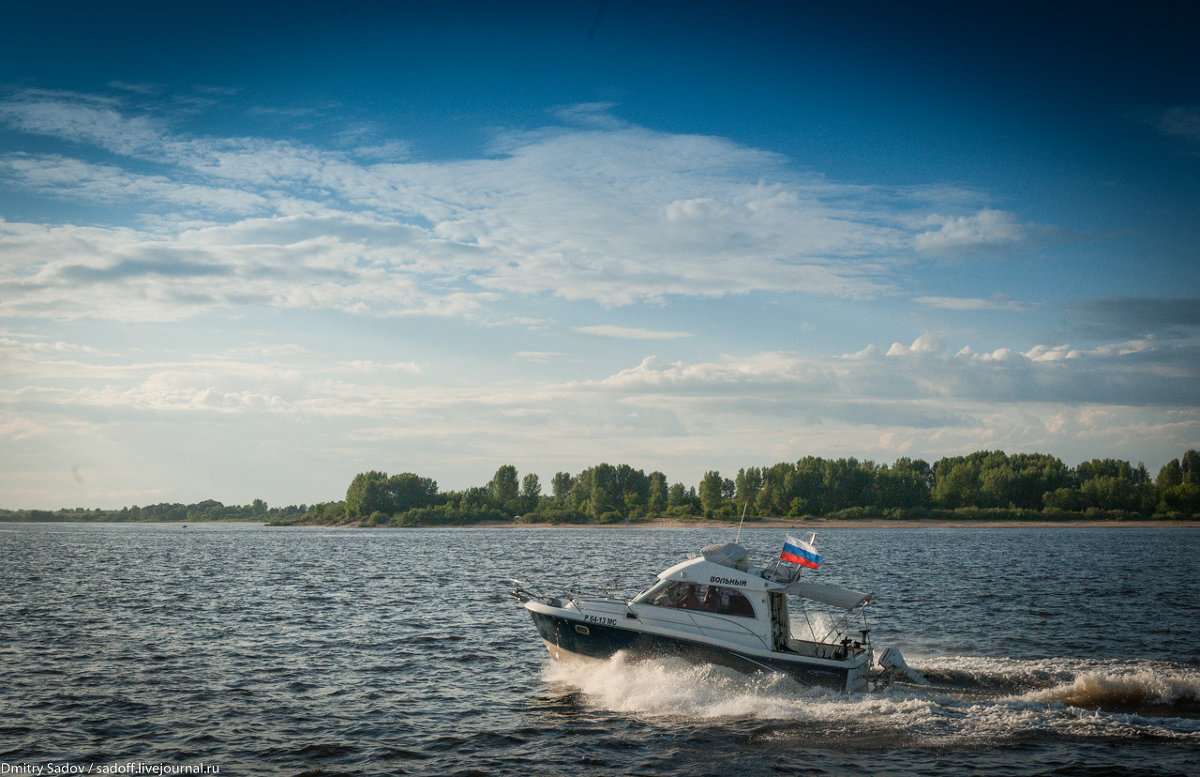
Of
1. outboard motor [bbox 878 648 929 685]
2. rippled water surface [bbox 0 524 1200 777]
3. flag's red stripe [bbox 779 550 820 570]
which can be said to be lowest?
rippled water surface [bbox 0 524 1200 777]

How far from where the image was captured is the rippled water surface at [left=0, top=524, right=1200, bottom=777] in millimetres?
17156

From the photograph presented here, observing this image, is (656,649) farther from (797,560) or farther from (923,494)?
(923,494)

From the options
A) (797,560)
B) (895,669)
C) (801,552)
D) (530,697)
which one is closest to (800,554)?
(801,552)

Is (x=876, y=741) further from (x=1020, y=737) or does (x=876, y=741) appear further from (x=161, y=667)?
(x=161, y=667)

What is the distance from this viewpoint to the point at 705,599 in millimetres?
22375

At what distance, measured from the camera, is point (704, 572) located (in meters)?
22.6

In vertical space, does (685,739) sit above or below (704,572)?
below

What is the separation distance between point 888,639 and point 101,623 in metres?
31.8

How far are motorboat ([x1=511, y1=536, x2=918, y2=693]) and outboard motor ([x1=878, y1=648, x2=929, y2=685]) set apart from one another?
3 cm

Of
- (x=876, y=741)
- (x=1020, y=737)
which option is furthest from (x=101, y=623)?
(x=1020, y=737)

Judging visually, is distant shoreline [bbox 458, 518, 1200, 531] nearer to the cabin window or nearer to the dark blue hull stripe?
the dark blue hull stripe

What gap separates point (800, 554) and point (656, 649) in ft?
15.5

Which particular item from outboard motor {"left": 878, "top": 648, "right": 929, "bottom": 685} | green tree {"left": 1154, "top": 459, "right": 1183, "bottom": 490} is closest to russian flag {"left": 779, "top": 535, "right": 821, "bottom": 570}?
outboard motor {"left": 878, "top": 648, "right": 929, "bottom": 685}

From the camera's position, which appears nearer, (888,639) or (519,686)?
(519,686)
